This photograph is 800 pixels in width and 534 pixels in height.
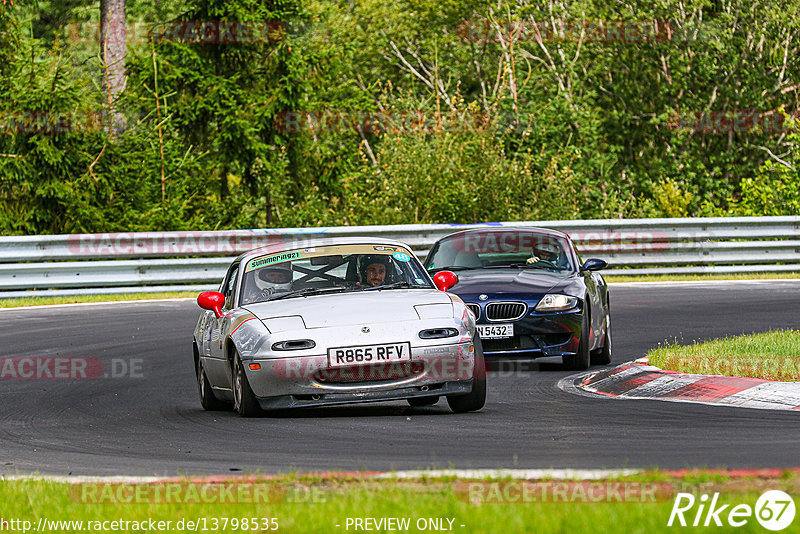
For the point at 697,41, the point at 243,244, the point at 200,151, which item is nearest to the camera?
the point at 243,244

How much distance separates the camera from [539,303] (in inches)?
511

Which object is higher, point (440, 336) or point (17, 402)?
→ point (440, 336)

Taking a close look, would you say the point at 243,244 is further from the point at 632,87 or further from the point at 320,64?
the point at 632,87

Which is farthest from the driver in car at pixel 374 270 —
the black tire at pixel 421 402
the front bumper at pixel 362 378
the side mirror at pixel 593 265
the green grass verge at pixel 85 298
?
the green grass verge at pixel 85 298

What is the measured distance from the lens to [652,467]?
6988 millimetres

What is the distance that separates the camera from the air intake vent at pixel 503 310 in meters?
13.0

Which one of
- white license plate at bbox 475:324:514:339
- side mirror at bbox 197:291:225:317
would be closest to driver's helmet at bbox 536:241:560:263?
white license plate at bbox 475:324:514:339

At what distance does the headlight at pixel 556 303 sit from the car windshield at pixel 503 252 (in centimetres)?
106

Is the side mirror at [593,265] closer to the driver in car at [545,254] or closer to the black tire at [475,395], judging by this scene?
the driver in car at [545,254]

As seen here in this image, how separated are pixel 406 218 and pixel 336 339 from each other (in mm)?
16440

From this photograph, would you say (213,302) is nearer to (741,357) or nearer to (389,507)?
(741,357)

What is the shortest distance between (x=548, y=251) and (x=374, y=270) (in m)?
3.91

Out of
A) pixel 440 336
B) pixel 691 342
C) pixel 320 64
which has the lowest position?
pixel 691 342

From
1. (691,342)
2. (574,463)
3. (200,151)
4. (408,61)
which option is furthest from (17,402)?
(408,61)
